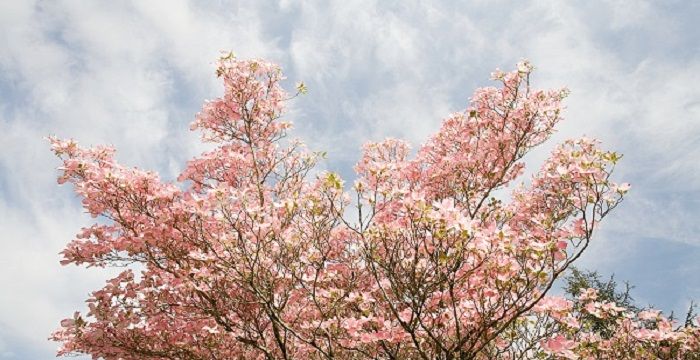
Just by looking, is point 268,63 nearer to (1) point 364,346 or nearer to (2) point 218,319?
(2) point 218,319

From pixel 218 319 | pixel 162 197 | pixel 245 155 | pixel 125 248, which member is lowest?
pixel 218 319

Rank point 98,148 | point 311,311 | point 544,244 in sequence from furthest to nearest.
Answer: point 311,311 < point 98,148 < point 544,244

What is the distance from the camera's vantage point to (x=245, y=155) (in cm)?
916

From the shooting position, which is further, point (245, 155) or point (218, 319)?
point (245, 155)

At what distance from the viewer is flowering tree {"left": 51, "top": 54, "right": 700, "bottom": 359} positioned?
5.44 metres

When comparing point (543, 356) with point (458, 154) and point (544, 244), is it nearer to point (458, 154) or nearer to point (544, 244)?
point (544, 244)

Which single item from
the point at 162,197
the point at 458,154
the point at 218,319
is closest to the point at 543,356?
the point at 458,154

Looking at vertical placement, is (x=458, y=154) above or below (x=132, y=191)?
above

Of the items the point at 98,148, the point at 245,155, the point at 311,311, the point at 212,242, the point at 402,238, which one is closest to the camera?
the point at 402,238

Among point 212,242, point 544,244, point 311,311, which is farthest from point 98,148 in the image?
point 544,244

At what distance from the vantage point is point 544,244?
17.0 ft

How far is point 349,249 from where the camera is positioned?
26.9 ft

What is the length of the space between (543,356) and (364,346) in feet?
7.04

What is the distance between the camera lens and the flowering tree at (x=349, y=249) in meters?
5.44
